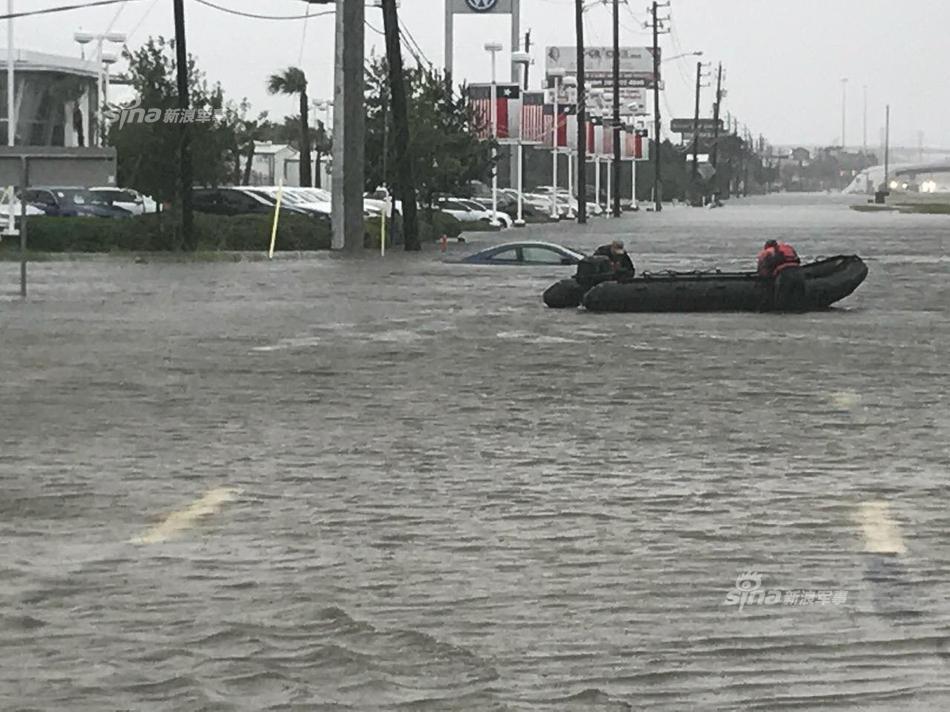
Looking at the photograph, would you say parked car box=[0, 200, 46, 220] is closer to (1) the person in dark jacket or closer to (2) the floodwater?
(1) the person in dark jacket

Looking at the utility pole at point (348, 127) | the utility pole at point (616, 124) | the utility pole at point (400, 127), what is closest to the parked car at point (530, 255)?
the utility pole at point (348, 127)

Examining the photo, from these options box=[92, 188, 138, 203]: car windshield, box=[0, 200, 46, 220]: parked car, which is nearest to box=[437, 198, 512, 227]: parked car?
box=[92, 188, 138, 203]: car windshield

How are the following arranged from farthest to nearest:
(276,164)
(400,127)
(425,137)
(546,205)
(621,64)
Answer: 1. (621,64)
2. (276,164)
3. (546,205)
4. (425,137)
5. (400,127)

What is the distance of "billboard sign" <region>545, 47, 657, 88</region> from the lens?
518 ft

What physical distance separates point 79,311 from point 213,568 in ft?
69.7

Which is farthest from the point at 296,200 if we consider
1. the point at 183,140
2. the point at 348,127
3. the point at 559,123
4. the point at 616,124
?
the point at 616,124

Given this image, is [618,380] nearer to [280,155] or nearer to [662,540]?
[662,540]

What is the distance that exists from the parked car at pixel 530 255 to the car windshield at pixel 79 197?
85.0ft

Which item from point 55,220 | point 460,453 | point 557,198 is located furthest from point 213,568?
point 557,198

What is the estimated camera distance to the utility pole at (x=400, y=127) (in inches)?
2233

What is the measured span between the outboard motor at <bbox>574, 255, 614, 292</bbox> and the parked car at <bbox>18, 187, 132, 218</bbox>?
3906 cm

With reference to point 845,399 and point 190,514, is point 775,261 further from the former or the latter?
point 190,514

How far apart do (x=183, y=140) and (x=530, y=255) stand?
465 inches

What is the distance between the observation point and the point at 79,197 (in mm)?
71500
